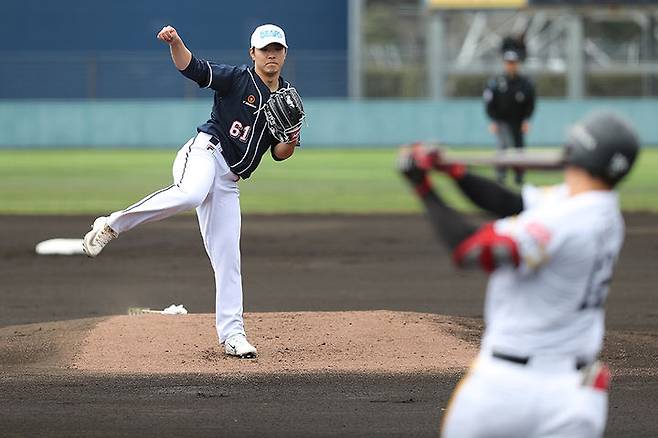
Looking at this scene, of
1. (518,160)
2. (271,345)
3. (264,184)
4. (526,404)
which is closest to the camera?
(526,404)

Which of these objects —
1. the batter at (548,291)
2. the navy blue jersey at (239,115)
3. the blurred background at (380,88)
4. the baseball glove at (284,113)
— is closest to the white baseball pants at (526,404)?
the batter at (548,291)

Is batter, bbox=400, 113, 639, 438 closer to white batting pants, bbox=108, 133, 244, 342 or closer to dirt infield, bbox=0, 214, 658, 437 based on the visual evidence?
dirt infield, bbox=0, 214, 658, 437

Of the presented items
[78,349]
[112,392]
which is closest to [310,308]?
[78,349]

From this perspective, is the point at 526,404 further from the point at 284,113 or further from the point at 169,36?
the point at 169,36

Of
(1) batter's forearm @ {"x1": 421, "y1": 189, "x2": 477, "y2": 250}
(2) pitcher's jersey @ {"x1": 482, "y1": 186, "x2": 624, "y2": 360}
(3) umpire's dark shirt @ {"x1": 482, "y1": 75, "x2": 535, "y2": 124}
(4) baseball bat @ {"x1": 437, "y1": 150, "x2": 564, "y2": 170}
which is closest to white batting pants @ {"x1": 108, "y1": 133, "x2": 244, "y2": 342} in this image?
(4) baseball bat @ {"x1": 437, "y1": 150, "x2": 564, "y2": 170}

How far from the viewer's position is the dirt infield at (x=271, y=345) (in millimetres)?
6703

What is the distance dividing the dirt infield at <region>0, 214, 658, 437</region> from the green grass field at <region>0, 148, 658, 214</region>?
5028 mm

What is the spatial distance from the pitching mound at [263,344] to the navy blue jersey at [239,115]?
4.33 feet

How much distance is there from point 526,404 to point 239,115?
4.20 meters

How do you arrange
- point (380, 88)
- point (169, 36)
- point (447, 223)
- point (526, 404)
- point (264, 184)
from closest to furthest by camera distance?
point (526, 404) < point (447, 223) < point (169, 36) < point (264, 184) < point (380, 88)

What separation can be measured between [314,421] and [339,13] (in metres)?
36.6

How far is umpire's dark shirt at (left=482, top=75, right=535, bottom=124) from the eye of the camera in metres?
22.1

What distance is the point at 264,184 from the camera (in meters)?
24.8

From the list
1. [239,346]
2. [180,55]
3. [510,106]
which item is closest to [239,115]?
[180,55]
